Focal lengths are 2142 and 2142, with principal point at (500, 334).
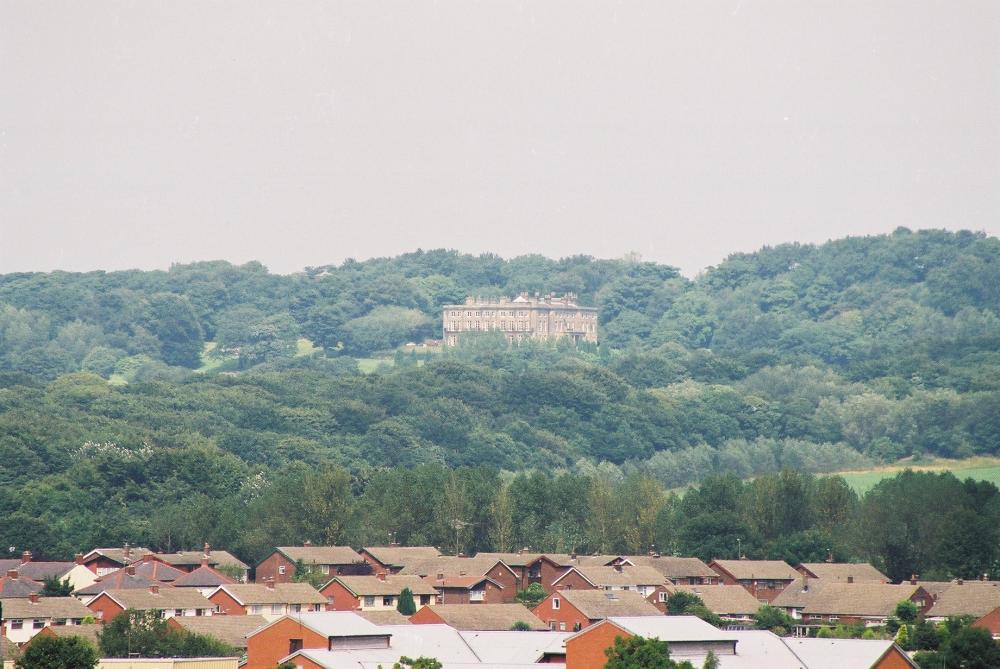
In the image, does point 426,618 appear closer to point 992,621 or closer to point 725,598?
point 725,598

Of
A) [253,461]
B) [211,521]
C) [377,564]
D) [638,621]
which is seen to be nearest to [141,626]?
[638,621]

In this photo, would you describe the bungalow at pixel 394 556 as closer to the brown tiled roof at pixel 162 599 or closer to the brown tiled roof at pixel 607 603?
the brown tiled roof at pixel 607 603

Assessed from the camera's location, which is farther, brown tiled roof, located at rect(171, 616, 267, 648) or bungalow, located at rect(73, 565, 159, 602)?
bungalow, located at rect(73, 565, 159, 602)

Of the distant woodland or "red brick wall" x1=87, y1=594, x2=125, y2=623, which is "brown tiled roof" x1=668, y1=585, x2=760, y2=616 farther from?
"red brick wall" x1=87, y1=594, x2=125, y2=623

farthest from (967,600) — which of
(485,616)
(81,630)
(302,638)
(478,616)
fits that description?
(81,630)

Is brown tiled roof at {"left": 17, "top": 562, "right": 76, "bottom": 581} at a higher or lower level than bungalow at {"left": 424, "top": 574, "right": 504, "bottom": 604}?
higher

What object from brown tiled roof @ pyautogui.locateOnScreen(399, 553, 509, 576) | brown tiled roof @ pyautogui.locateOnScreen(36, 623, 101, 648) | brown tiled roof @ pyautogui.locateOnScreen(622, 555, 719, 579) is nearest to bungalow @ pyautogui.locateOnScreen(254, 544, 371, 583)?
brown tiled roof @ pyautogui.locateOnScreen(399, 553, 509, 576)

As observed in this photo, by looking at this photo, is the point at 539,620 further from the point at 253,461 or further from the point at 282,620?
the point at 253,461
